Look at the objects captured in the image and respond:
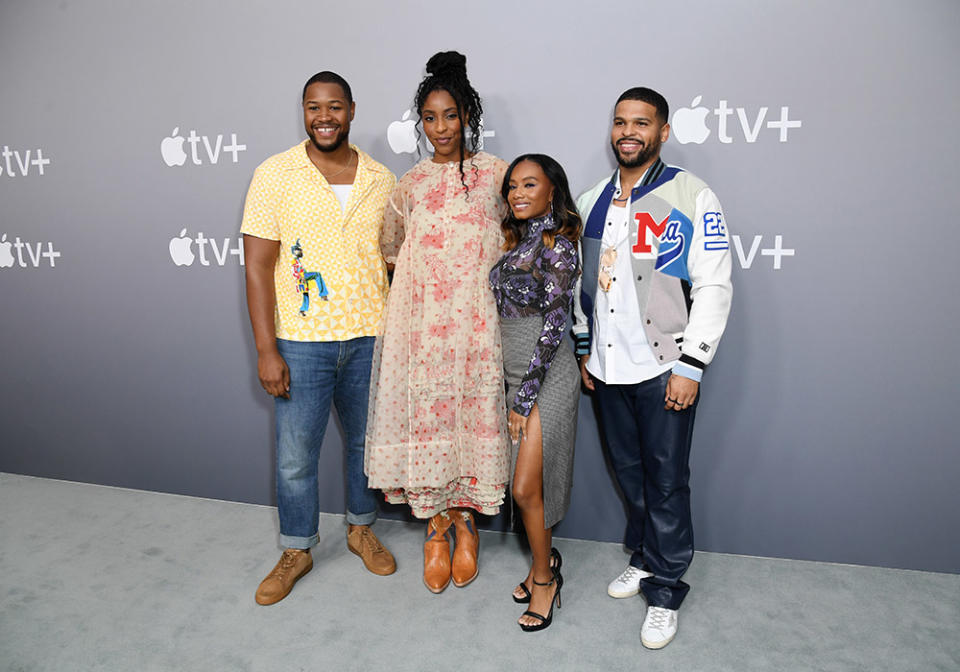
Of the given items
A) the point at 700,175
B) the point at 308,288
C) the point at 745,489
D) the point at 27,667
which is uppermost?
the point at 700,175

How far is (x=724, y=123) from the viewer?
2.09 metres

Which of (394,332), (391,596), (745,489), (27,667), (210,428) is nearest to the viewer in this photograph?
(27,667)

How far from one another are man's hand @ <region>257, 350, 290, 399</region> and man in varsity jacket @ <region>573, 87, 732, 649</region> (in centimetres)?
102

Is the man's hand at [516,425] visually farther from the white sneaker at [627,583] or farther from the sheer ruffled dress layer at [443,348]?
the white sneaker at [627,583]

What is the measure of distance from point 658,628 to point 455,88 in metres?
1.75

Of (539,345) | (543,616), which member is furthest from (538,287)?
(543,616)

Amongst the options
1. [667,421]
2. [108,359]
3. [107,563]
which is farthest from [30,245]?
[667,421]

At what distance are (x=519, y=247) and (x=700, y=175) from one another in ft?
2.53

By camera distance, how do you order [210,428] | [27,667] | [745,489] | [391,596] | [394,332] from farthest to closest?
[210,428] → [745,489] → [391,596] → [394,332] → [27,667]

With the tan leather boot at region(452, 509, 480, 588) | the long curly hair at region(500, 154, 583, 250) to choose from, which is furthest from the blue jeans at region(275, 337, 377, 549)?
the long curly hair at region(500, 154, 583, 250)

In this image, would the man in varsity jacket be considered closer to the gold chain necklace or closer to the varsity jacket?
the varsity jacket

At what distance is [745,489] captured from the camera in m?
2.29

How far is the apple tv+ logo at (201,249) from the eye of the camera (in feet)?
8.64

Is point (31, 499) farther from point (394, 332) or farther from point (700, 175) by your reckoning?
point (700, 175)
